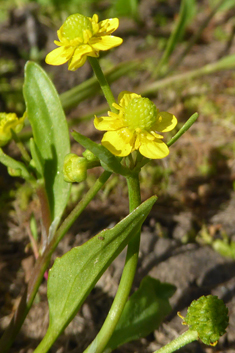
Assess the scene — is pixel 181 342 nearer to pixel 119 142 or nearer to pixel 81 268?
pixel 81 268

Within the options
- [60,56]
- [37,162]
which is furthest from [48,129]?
[60,56]

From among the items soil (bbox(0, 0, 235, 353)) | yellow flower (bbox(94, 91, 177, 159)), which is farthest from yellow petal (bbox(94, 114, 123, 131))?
soil (bbox(0, 0, 235, 353))

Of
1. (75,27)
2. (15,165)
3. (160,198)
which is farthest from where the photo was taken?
(160,198)

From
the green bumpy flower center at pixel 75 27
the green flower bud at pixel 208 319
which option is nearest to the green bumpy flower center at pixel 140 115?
the green bumpy flower center at pixel 75 27

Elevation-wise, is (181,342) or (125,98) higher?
(125,98)

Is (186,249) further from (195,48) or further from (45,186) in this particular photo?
(195,48)

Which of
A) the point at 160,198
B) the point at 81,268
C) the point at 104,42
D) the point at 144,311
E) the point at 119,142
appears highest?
the point at 104,42

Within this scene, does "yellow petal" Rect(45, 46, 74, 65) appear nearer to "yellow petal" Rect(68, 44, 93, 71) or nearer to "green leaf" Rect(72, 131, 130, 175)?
"yellow petal" Rect(68, 44, 93, 71)
